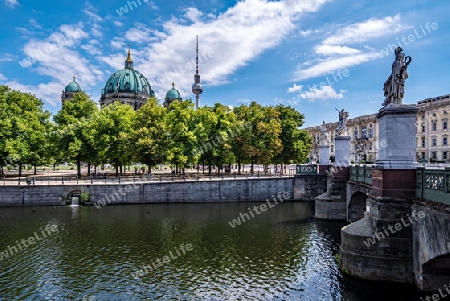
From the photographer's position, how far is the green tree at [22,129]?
45312mm

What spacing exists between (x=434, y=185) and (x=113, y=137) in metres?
42.7

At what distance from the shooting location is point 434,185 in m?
13.5

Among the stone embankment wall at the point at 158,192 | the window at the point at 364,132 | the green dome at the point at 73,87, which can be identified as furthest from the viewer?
the green dome at the point at 73,87

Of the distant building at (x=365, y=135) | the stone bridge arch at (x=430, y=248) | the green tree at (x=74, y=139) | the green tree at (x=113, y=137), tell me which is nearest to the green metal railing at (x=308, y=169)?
the green tree at (x=113, y=137)

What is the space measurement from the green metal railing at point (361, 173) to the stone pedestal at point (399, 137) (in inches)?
268

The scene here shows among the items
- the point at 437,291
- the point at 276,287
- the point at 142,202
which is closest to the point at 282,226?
the point at 276,287

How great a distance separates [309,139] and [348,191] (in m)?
31.2

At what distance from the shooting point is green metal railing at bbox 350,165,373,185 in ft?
76.3

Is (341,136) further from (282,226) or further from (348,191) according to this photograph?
(282,226)

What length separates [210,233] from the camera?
26.9 m

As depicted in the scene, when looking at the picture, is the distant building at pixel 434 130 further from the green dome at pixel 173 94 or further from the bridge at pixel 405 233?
the green dome at pixel 173 94

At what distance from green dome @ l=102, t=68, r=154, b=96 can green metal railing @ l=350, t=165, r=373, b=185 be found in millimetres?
114237

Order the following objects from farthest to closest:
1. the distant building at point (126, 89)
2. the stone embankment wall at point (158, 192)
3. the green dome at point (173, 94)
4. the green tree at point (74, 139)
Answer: the green dome at point (173, 94)
the distant building at point (126, 89)
the green tree at point (74, 139)
the stone embankment wall at point (158, 192)

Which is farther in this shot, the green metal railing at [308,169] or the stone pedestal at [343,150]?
the green metal railing at [308,169]
